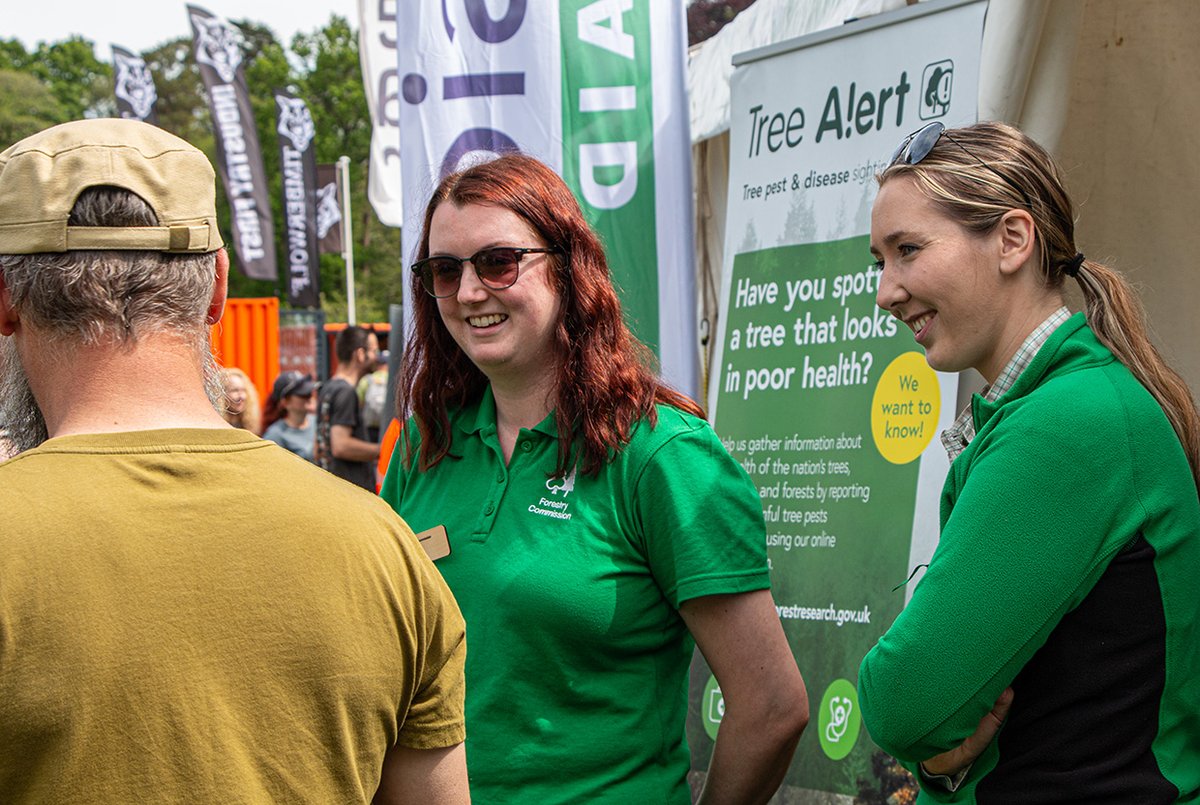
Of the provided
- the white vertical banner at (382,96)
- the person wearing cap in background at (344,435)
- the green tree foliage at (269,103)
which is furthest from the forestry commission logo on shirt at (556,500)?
the green tree foliage at (269,103)

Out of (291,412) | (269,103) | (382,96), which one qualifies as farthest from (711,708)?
(269,103)

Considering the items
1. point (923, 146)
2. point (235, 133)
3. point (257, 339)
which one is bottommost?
point (257, 339)

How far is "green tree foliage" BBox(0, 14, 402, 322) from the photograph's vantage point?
48000mm

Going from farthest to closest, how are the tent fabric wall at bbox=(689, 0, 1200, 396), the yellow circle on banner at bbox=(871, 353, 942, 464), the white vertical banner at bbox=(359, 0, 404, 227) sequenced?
the white vertical banner at bbox=(359, 0, 404, 227), the yellow circle on banner at bbox=(871, 353, 942, 464), the tent fabric wall at bbox=(689, 0, 1200, 396)

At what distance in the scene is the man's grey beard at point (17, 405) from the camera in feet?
4.44

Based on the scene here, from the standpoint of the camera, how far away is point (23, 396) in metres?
1.38

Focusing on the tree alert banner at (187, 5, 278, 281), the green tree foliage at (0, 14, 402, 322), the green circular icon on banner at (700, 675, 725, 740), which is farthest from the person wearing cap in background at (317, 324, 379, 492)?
the green tree foliage at (0, 14, 402, 322)

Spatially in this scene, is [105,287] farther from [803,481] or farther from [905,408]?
[803,481]

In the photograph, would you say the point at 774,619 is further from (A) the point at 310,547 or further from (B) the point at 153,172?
(B) the point at 153,172

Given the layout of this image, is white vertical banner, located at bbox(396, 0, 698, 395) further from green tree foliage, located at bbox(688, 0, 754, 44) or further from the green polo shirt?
green tree foliage, located at bbox(688, 0, 754, 44)

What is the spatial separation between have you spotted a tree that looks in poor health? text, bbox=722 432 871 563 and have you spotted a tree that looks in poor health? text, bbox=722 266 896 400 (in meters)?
0.16

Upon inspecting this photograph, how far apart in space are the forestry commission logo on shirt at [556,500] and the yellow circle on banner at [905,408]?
4.44 ft

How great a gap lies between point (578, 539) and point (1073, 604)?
2.56 feet

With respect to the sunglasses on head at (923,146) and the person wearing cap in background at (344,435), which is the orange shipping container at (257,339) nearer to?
the person wearing cap in background at (344,435)
